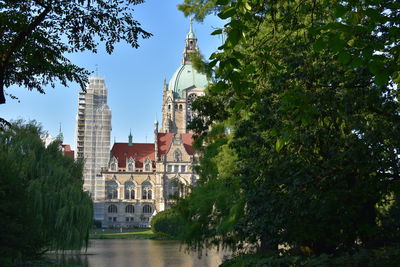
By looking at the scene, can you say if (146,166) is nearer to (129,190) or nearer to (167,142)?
(129,190)

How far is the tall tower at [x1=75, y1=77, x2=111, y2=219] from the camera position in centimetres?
9850

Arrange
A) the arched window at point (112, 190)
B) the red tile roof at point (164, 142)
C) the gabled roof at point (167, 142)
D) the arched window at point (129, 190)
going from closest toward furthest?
the arched window at point (112, 190) → the gabled roof at point (167, 142) → the arched window at point (129, 190) → the red tile roof at point (164, 142)

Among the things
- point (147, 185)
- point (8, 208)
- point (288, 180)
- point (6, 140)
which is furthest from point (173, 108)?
point (288, 180)

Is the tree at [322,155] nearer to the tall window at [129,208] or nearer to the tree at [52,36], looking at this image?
the tree at [52,36]

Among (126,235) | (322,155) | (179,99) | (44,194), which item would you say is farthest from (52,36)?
(179,99)

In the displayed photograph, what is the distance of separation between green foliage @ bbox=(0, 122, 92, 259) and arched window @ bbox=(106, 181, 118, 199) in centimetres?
7206

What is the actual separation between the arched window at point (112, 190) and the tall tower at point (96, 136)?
4.65 ft

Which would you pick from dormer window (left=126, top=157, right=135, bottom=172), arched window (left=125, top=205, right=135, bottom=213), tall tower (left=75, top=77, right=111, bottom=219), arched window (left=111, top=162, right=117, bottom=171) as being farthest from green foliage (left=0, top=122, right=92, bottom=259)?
arched window (left=125, top=205, right=135, bottom=213)

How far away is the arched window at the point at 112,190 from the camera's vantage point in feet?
333

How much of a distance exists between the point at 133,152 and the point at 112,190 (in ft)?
26.8

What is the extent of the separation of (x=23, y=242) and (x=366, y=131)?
1361 cm

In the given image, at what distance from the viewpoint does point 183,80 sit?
117m

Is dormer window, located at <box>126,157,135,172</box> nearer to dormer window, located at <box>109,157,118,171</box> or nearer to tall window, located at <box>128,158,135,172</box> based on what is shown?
tall window, located at <box>128,158,135,172</box>

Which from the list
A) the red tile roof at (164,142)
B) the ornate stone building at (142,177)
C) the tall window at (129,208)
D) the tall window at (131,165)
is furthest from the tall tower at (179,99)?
the tall window at (129,208)
